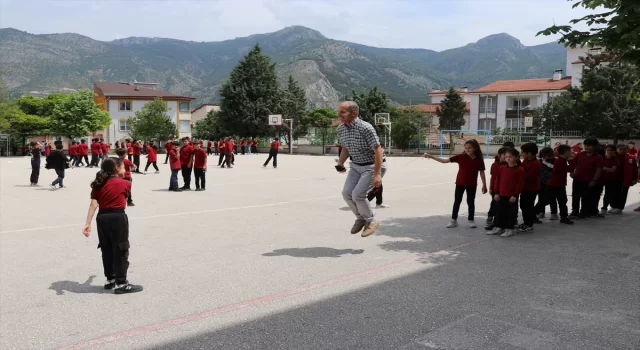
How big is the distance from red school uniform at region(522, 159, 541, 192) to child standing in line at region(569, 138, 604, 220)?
6.81 feet

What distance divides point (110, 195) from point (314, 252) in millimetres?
2797

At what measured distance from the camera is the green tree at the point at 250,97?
7038cm

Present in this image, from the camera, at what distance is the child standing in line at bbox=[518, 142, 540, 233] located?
8820 mm

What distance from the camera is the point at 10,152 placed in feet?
176

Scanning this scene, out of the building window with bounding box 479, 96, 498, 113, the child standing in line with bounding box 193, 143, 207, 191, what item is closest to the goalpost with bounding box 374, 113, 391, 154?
the building window with bounding box 479, 96, 498, 113

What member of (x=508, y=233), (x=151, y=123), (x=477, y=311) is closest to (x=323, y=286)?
(x=477, y=311)

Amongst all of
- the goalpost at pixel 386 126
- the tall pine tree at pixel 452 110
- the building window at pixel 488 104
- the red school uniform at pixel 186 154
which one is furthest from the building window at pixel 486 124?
the red school uniform at pixel 186 154

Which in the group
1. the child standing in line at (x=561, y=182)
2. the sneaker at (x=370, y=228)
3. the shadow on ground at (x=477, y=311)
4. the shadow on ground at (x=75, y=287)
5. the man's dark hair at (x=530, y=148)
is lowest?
the shadow on ground at (x=75, y=287)

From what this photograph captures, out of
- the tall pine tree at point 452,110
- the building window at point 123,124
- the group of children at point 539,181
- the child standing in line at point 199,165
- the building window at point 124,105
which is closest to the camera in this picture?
the group of children at point 539,181

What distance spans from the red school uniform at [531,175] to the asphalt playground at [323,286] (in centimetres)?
73

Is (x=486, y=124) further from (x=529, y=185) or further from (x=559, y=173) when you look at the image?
(x=529, y=185)

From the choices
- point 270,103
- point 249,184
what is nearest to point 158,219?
point 249,184

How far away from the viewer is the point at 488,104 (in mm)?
78000

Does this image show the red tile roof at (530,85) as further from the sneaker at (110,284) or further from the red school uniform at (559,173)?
the sneaker at (110,284)
